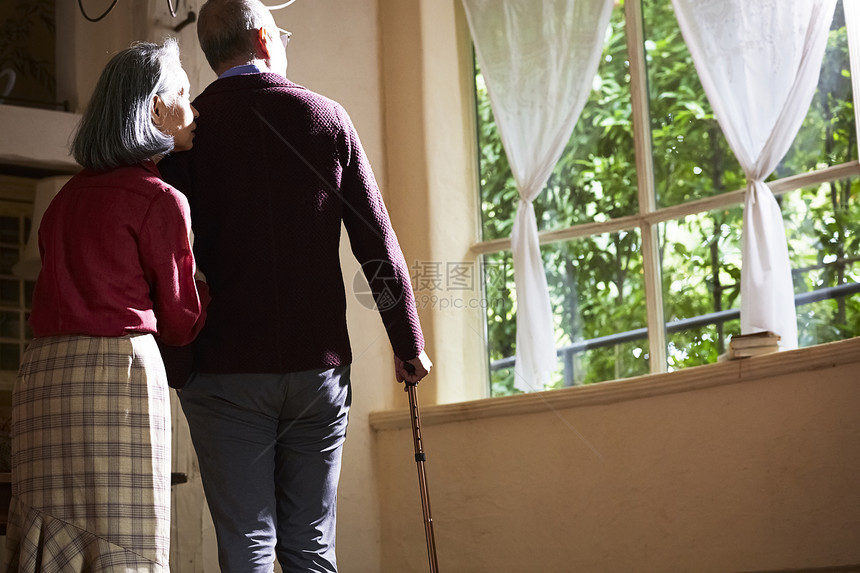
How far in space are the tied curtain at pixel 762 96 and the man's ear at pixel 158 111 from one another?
2144 mm

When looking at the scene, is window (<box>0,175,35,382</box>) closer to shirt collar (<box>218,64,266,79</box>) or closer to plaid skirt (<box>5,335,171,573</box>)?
shirt collar (<box>218,64,266,79</box>)

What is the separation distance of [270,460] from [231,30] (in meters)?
0.96

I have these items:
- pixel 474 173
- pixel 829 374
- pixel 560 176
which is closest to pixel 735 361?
pixel 829 374

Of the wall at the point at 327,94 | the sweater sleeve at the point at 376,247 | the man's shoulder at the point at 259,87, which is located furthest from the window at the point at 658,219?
the man's shoulder at the point at 259,87

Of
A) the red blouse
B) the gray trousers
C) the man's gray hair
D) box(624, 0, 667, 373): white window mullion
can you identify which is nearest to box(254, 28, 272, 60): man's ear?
the man's gray hair

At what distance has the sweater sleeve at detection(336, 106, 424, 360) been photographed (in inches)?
88.3

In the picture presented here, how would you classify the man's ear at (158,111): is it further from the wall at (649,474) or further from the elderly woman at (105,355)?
the wall at (649,474)

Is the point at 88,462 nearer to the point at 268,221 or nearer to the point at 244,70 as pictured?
the point at 268,221

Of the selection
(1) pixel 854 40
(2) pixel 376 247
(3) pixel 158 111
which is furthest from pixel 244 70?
(1) pixel 854 40

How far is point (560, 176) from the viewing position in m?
4.21

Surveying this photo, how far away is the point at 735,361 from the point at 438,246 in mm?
1406

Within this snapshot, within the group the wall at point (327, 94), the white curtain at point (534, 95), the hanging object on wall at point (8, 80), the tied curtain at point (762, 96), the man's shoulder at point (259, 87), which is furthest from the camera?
the hanging object on wall at point (8, 80)

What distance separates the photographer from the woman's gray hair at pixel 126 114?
196 centimetres

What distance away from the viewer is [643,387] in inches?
138
